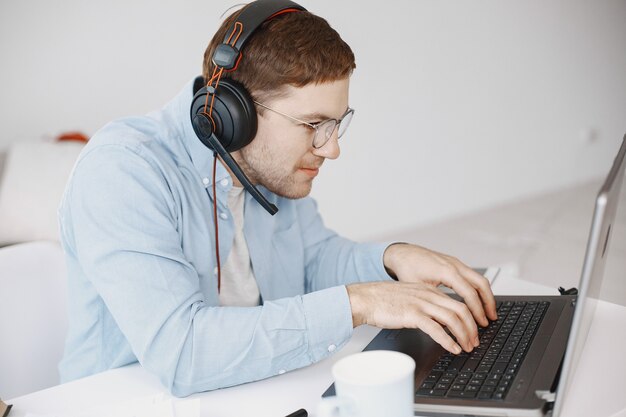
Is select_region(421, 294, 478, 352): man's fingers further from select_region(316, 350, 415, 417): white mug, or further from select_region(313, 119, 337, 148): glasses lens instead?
select_region(313, 119, 337, 148): glasses lens

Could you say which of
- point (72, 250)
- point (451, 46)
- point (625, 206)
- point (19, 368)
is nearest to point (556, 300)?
point (72, 250)

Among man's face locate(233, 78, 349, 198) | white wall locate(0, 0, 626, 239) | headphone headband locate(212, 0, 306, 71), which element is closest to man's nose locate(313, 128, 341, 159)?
man's face locate(233, 78, 349, 198)

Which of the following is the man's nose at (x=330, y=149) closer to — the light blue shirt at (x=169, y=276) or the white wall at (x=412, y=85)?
the light blue shirt at (x=169, y=276)

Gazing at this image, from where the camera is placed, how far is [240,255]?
1394 mm

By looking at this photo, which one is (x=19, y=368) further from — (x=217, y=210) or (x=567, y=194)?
(x=567, y=194)

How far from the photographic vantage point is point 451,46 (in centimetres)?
408

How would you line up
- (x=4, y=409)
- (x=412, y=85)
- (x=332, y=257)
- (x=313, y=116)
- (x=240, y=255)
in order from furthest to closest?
1. (x=412, y=85)
2. (x=332, y=257)
3. (x=240, y=255)
4. (x=313, y=116)
5. (x=4, y=409)

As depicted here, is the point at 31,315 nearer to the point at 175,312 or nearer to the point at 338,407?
the point at 175,312

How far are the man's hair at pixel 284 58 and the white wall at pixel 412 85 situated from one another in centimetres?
152

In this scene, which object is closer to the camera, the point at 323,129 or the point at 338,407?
the point at 338,407

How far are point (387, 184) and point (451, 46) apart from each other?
2.93 ft

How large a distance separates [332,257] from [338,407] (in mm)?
815

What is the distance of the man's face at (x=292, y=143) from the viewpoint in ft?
4.18

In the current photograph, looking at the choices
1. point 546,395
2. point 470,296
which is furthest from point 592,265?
point 470,296
